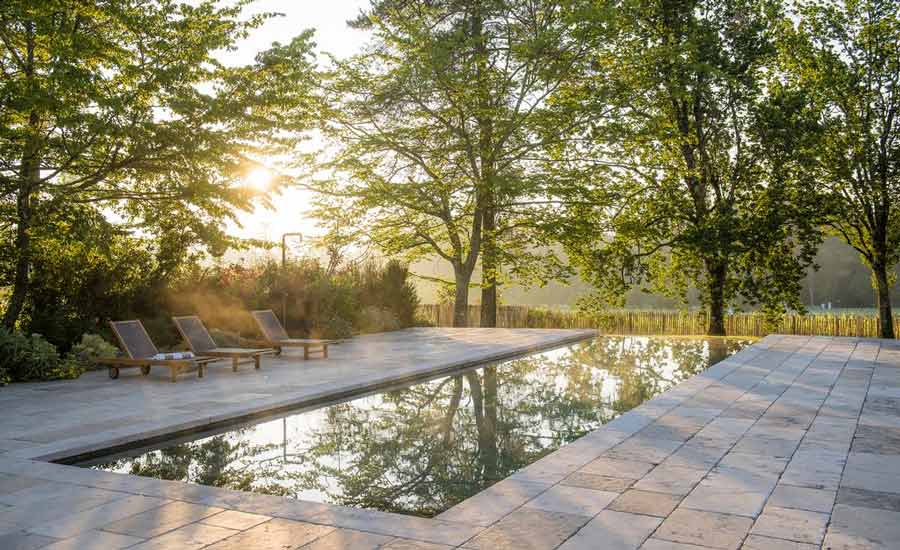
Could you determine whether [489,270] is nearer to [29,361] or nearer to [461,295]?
[461,295]

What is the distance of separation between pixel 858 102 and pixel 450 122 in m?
12.3

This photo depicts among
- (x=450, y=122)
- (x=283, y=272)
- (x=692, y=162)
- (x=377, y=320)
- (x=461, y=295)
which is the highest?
(x=450, y=122)

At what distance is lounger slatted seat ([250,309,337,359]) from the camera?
40.0 ft

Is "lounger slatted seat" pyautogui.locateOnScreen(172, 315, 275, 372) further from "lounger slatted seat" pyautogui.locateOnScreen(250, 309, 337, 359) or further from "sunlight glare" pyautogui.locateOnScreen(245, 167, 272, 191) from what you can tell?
"sunlight glare" pyautogui.locateOnScreen(245, 167, 272, 191)

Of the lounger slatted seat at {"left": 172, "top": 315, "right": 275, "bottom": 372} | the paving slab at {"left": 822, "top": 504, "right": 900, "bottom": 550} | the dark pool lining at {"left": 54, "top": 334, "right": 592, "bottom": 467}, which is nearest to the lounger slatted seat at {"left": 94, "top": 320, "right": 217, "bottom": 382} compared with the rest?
the lounger slatted seat at {"left": 172, "top": 315, "right": 275, "bottom": 372}

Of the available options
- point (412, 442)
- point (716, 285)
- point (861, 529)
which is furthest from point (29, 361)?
point (716, 285)

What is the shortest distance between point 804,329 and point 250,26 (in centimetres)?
1988

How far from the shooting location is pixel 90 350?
10.7 metres

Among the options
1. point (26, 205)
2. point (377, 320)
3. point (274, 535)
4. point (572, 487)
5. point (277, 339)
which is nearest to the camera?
point (274, 535)

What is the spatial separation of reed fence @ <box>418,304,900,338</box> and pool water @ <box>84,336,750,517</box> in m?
12.7

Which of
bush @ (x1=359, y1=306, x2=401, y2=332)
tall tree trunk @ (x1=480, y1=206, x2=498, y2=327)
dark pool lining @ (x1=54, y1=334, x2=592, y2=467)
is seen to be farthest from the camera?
tall tree trunk @ (x1=480, y1=206, x2=498, y2=327)

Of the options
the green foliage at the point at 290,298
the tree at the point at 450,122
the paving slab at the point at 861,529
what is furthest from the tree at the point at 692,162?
Result: the paving slab at the point at 861,529

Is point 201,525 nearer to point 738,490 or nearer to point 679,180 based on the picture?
point 738,490

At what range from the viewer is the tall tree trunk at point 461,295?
21.0 metres
